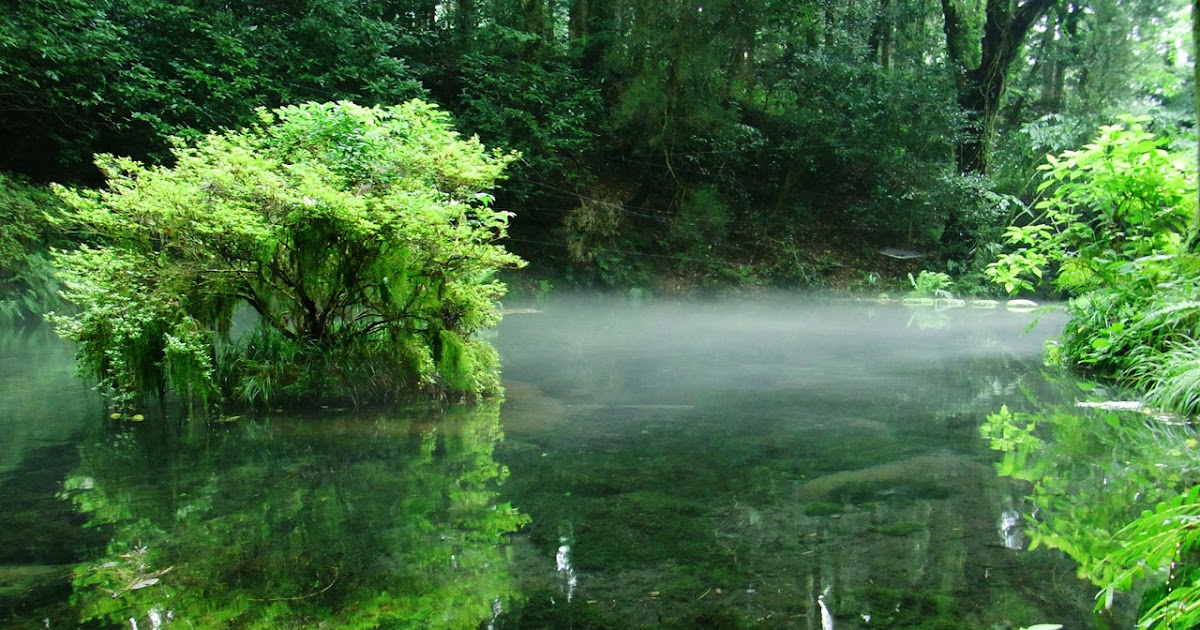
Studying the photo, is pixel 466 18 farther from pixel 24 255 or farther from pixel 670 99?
pixel 24 255

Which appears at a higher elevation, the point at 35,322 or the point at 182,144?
the point at 182,144

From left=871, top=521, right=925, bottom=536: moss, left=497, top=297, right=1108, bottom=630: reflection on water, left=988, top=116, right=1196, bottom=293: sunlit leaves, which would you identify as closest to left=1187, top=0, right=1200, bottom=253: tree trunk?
left=988, top=116, right=1196, bottom=293: sunlit leaves

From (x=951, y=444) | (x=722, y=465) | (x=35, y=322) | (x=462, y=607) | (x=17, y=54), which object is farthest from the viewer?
(x=17, y=54)

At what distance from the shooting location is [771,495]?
3949 mm

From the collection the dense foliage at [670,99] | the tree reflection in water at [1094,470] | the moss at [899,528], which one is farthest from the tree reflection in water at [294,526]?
the dense foliage at [670,99]

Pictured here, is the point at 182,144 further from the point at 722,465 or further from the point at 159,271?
the point at 722,465

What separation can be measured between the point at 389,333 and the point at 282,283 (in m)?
0.91

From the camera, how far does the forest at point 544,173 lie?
5.76m

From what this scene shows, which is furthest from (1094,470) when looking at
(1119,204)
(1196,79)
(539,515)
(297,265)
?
(297,265)

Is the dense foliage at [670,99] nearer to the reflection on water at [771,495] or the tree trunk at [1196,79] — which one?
the reflection on water at [771,495]

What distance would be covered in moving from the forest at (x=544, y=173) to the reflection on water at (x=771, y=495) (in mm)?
1056

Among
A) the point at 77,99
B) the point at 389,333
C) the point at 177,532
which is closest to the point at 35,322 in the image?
the point at 77,99

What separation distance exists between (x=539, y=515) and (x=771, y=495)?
1192 millimetres

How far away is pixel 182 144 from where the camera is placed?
611cm
